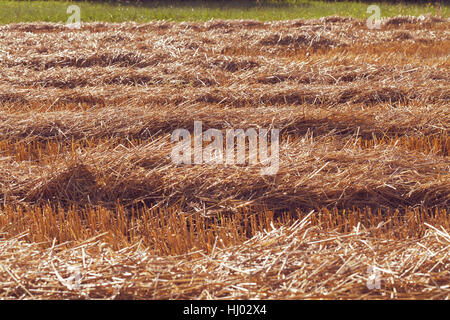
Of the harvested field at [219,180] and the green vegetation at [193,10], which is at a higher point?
the green vegetation at [193,10]

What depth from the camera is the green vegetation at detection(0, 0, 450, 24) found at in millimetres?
13977

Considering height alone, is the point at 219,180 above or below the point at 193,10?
below

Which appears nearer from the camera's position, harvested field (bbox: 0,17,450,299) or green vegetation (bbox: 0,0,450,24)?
harvested field (bbox: 0,17,450,299)

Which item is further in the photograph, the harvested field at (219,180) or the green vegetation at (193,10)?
the green vegetation at (193,10)

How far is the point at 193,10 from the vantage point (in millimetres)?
15414

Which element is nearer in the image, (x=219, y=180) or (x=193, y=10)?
(x=219, y=180)

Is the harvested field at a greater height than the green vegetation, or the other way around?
the green vegetation

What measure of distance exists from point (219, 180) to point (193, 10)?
12.8m

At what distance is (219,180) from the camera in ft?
11.5

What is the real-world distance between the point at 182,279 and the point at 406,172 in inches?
79.9

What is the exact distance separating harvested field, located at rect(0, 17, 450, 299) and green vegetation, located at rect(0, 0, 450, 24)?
6.50m

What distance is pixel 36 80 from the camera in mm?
6410

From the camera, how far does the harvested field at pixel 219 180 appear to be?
2.19 m

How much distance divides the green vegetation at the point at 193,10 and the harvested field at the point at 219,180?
6.50 metres
